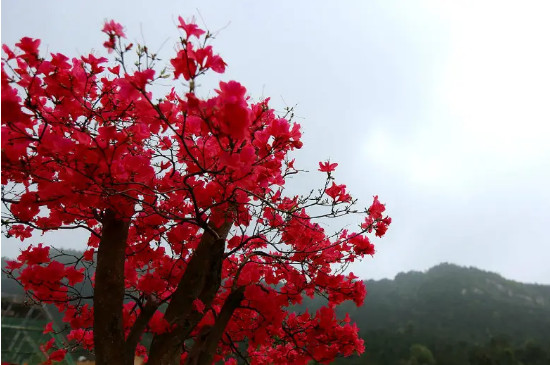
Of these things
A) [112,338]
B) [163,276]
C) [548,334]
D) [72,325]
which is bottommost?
[112,338]

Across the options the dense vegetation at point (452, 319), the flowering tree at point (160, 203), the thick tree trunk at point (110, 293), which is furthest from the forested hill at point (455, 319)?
the thick tree trunk at point (110, 293)

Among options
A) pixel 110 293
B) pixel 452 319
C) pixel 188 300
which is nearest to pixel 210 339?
pixel 188 300

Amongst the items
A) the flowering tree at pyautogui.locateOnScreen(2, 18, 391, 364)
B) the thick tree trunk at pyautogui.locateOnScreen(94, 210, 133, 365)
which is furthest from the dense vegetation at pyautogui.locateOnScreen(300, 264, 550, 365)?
the thick tree trunk at pyautogui.locateOnScreen(94, 210, 133, 365)

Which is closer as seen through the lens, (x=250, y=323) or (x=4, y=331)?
(x=250, y=323)

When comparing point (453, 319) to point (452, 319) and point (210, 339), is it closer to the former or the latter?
point (452, 319)

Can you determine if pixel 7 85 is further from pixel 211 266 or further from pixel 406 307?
pixel 406 307

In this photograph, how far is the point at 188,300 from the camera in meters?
2.85

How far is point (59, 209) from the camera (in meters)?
3.06

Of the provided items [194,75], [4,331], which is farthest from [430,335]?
[194,75]

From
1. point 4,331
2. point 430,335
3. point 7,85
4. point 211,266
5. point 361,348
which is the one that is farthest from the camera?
point 430,335

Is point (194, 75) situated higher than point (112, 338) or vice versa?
point (194, 75)

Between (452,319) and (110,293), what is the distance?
148ft

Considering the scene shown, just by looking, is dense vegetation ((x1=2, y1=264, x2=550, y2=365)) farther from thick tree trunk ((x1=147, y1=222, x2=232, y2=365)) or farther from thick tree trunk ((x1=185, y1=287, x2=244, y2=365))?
thick tree trunk ((x1=185, y1=287, x2=244, y2=365))

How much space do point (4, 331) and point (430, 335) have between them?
106 feet
